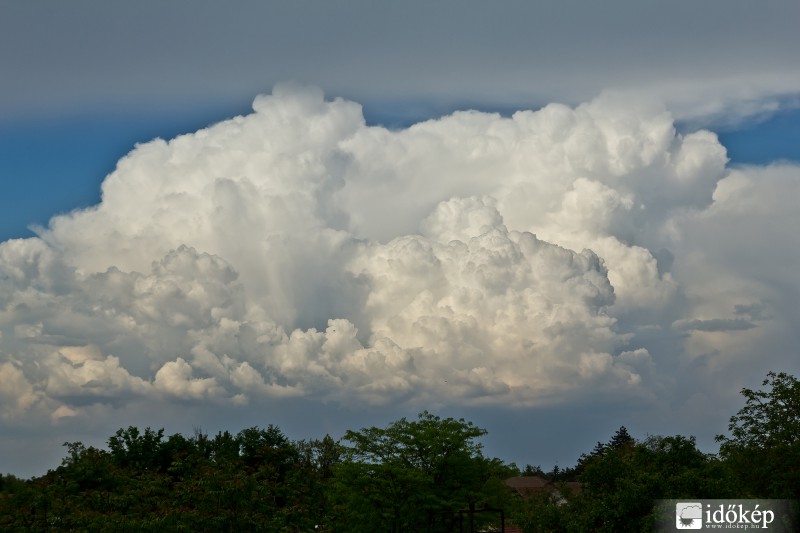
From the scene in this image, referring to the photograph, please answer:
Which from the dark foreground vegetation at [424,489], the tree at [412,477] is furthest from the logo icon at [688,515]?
the tree at [412,477]

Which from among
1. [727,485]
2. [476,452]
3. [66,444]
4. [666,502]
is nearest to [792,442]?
[727,485]

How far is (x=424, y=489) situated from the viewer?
57.4 meters

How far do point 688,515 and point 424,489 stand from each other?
18.9 m

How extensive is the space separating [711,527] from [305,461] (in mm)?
57759

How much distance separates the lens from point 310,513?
225 feet

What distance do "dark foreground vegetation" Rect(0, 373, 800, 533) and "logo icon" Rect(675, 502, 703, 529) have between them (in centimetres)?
106

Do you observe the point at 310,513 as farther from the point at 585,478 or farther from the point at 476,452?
the point at 585,478

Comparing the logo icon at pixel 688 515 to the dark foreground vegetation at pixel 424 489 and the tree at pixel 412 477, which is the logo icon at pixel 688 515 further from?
the tree at pixel 412 477

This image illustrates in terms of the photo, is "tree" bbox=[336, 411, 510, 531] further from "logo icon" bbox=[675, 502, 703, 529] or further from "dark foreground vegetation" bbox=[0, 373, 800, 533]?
"logo icon" bbox=[675, 502, 703, 529]

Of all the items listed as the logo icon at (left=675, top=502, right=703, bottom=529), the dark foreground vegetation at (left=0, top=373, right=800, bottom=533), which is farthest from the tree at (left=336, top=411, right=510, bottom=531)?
the logo icon at (left=675, top=502, right=703, bottom=529)

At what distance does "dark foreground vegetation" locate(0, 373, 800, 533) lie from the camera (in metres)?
46.5

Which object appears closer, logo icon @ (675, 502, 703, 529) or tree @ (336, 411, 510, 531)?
logo icon @ (675, 502, 703, 529)

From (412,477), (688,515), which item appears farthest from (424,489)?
(688,515)

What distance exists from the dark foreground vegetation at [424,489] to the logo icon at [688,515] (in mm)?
1063
